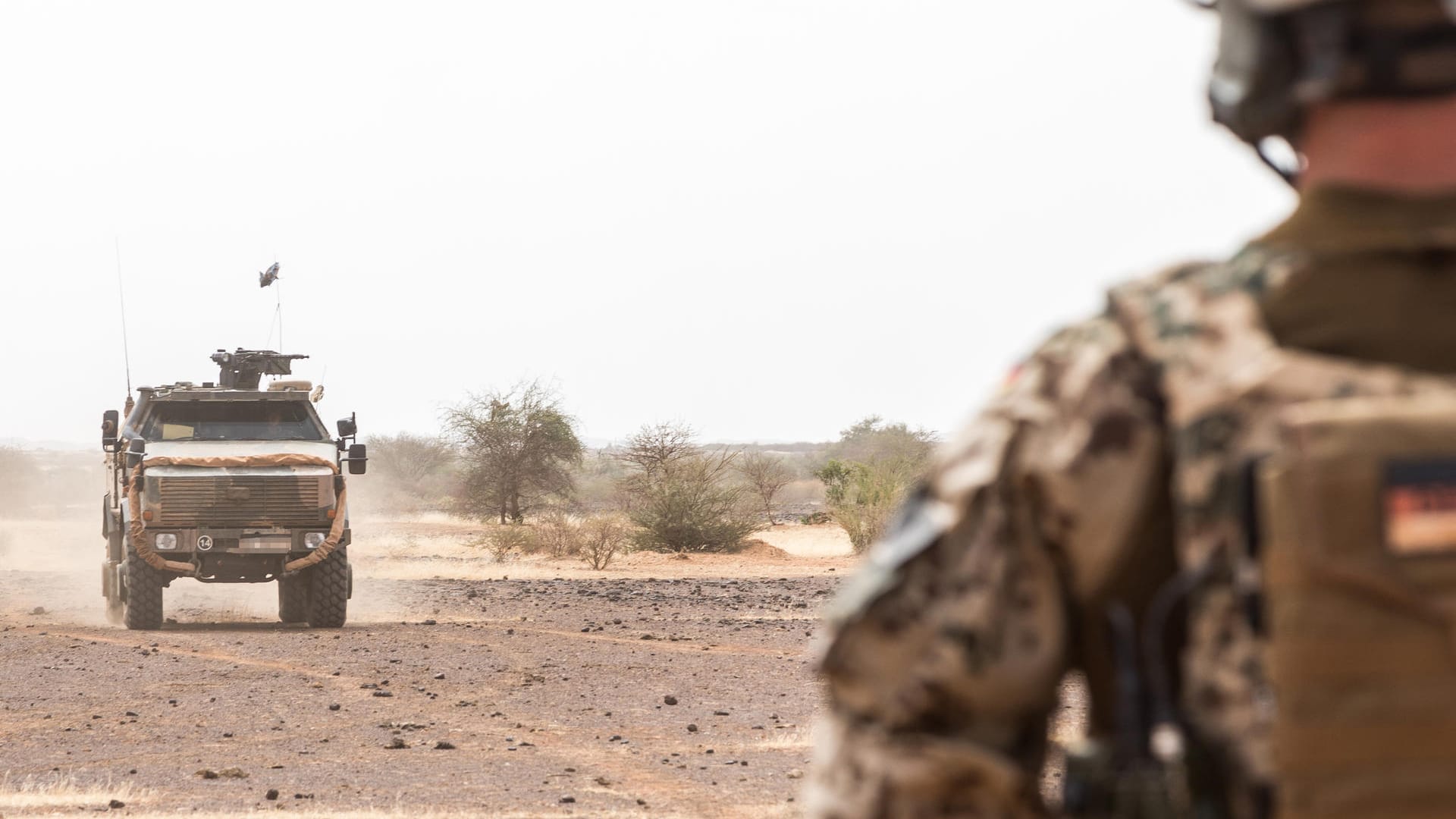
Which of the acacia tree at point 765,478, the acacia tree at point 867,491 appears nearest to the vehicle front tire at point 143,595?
the acacia tree at point 867,491

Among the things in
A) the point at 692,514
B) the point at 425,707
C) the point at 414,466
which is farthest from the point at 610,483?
the point at 425,707

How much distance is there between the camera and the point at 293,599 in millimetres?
16109

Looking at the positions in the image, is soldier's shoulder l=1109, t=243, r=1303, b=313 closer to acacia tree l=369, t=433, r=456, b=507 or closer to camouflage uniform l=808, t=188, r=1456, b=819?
camouflage uniform l=808, t=188, r=1456, b=819

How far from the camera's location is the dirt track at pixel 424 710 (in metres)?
7.64

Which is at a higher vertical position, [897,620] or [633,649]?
[897,620]

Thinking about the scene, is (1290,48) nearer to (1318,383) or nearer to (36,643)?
(1318,383)

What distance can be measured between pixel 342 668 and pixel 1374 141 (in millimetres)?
11669

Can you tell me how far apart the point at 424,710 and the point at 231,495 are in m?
5.12

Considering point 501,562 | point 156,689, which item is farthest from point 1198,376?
point 501,562

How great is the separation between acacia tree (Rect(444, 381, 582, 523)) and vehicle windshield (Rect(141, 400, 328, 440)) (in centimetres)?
2419

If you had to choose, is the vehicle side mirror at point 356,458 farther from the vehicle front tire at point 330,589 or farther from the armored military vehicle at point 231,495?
the vehicle front tire at point 330,589

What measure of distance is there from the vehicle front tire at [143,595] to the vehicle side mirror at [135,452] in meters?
0.80

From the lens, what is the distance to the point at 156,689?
445 inches

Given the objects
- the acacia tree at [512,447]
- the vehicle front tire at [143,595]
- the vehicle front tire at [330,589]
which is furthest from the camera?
the acacia tree at [512,447]
